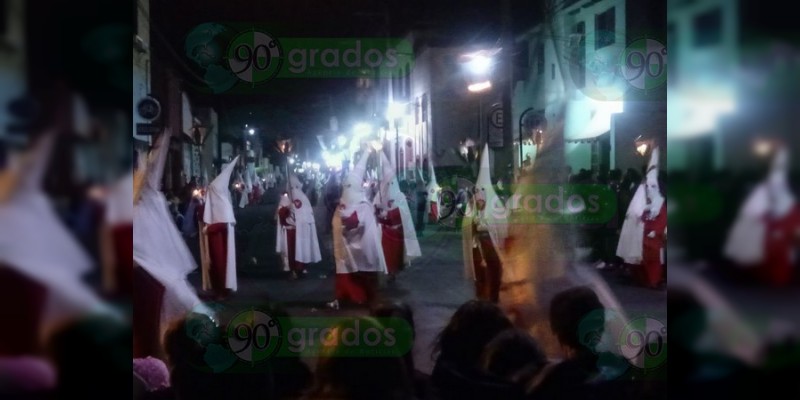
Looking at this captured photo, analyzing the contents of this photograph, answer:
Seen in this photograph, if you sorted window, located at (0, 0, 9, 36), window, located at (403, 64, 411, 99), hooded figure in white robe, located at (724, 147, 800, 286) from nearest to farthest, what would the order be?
1. window, located at (403, 64, 411, 99)
2. hooded figure in white robe, located at (724, 147, 800, 286)
3. window, located at (0, 0, 9, 36)

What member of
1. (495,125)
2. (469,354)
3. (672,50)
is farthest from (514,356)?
(672,50)

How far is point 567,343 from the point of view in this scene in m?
2.67

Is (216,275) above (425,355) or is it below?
above

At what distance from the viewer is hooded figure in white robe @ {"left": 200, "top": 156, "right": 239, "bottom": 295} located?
2590 millimetres

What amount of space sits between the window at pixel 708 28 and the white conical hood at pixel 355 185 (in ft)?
3.67

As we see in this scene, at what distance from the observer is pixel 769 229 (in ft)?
8.78

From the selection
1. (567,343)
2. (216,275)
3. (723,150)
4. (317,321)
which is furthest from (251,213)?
(723,150)

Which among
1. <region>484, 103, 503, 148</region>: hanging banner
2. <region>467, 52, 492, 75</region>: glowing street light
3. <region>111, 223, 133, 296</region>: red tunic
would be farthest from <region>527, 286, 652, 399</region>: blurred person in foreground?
<region>111, 223, 133, 296</region>: red tunic

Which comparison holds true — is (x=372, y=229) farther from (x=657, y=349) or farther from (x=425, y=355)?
(x=657, y=349)

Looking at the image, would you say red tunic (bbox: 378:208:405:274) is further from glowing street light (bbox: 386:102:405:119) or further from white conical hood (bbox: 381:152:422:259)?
glowing street light (bbox: 386:102:405:119)

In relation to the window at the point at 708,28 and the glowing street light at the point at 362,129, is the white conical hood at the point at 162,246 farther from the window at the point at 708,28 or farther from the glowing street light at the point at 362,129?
the window at the point at 708,28

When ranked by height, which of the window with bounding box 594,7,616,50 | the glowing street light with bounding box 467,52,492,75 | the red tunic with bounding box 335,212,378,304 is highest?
the window with bounding box 594,7,616,50

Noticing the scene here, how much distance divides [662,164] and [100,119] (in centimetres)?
177

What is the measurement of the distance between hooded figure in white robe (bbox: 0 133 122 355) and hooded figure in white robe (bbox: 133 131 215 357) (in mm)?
182
